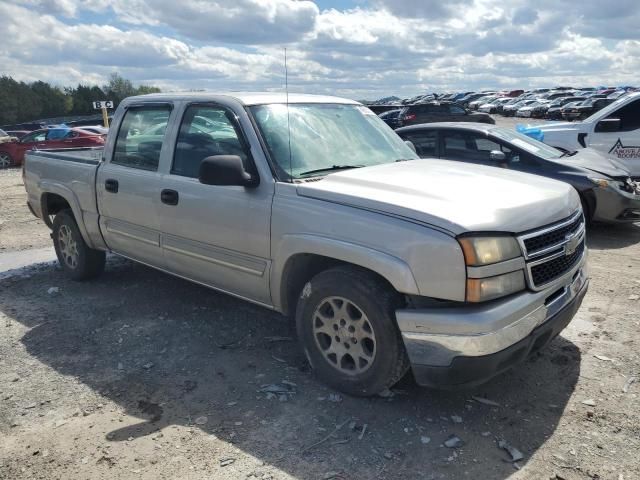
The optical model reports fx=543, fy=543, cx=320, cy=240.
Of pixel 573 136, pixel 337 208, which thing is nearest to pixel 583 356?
pixel 337 208

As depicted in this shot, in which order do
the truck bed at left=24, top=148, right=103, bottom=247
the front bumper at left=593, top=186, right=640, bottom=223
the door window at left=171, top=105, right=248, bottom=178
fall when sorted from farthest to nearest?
1. the front bumper at left=593, top=186, right=640, bottom=223
2. the truck bed at left=24, top=148, right=103, bottom=247
3. the door window at left=171, top=105, right=248, bottom=178

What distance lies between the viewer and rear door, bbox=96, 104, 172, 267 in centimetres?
446

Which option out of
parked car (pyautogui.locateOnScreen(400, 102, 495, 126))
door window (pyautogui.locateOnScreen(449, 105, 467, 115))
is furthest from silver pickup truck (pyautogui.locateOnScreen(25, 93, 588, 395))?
door window (pyautogui.locateOnScreen(449, 105, 467, 115))

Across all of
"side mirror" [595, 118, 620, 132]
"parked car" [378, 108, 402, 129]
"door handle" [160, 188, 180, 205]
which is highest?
"parked car" [378, 108, 402, 129]

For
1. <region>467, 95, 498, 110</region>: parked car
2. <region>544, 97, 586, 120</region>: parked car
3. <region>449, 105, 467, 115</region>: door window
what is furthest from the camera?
<region>467, 95, 498, 110</region>: parked car

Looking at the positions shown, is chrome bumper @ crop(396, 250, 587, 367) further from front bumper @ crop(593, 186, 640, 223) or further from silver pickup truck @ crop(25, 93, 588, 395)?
front bumper @ crop(593, 186, 640, 223)

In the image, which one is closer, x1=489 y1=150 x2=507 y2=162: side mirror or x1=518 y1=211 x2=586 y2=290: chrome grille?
x1=518 y1=211 x2=586 y2=290: chrome grille

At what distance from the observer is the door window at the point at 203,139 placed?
390cm

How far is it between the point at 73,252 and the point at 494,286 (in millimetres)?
4598

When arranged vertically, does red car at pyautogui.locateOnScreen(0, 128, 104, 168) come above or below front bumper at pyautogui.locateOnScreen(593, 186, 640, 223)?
above

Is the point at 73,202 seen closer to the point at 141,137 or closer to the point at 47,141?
the point at 141,137

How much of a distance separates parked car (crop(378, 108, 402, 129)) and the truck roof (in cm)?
1777

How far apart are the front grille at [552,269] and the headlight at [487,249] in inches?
9.1

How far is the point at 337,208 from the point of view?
3.21 metres
